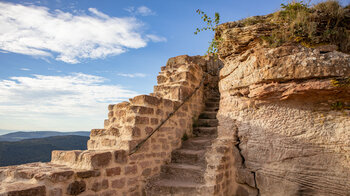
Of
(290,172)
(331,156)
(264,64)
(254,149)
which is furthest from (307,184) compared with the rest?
(264,64)

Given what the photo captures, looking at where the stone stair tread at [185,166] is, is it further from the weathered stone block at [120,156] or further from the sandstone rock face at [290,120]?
the weathered stone block at [120,156]

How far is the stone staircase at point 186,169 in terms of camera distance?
11.8ft

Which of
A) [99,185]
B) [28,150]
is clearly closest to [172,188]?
[99,185]

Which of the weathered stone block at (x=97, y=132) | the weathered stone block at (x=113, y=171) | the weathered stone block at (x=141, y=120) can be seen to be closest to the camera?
the weathered stone block at (x=113, y=171)

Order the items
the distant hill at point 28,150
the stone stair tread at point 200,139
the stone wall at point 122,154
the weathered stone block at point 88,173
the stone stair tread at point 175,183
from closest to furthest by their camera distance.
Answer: the stone wall at point 122,154
the weathered stone block at point 88,173
the stone stair tread at point 175,183
the stone stair tread at point 200,139
the distant hill at point 28,150

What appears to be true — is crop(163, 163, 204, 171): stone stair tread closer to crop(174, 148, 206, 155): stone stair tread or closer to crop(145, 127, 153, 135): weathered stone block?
crop(174, 148, 206, 155): stone stair tread

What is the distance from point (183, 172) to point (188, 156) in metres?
0.36

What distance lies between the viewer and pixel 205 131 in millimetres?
5117

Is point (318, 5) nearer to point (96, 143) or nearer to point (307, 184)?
point (307, 184)

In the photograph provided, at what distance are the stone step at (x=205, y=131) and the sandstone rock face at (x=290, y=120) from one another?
1072 mm

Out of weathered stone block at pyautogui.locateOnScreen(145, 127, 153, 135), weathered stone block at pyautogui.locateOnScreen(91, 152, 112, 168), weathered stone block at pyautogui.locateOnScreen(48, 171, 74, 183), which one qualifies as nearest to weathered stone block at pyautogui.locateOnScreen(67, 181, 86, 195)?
weathered stone block at pyautogui.locateOnScreen(48, 171, 74, 183)

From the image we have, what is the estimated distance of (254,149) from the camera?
3646 mm

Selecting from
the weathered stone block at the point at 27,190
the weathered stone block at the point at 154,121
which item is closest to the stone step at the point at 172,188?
the weathered stone block at the point at 154,121

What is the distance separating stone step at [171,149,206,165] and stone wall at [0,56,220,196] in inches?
5.4
